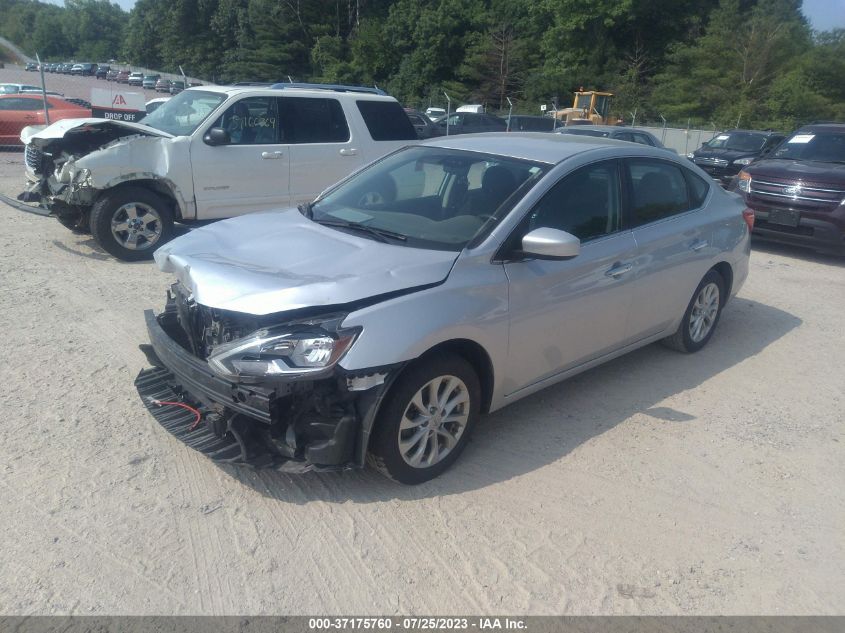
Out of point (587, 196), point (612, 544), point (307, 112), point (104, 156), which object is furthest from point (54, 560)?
point (307, 112)

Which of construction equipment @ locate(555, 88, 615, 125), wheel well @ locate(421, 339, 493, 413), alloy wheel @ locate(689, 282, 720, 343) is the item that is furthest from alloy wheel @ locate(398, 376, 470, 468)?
construction equipment @ locate(555, 88, 615, 125)

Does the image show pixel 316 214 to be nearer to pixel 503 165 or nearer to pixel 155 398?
pixel 503 165

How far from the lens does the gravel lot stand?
3.00m

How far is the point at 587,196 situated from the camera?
4574 mm

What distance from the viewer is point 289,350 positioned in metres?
3.30

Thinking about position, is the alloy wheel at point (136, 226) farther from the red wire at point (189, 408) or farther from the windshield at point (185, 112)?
the red wire at point (189, 408)

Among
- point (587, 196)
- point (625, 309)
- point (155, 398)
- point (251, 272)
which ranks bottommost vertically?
point (155, 398)

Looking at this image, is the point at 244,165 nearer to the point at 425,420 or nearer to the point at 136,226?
the point at 136,226

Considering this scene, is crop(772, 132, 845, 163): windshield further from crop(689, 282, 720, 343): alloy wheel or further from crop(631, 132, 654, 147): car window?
crop(631, 132, 654, 147): car window

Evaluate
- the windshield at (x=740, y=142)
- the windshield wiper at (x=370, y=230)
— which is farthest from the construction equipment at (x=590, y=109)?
the windshield wiper at (x=370, y=230)

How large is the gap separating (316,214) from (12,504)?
2381mm

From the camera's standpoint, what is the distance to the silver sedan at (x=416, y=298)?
335 centimetres

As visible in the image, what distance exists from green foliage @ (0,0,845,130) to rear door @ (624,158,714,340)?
39.4 m

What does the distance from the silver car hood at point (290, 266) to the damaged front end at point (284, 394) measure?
0.34 ft
